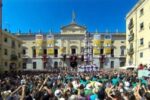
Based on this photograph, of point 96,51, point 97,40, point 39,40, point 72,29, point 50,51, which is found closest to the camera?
point 97,40

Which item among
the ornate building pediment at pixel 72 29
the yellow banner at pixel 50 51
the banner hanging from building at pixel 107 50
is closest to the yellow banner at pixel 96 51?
the banner hanging from building at pixel 107 50

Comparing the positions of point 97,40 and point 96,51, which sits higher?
point 97,40

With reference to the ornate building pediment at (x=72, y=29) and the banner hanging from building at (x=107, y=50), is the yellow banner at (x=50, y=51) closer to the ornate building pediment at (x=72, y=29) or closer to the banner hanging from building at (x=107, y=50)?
the ornate building pediment at (x=72, y=29)

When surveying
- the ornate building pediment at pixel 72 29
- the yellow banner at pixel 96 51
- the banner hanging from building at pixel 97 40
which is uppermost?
the ornate building pediment at pixel 72 29

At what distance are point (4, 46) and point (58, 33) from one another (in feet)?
100

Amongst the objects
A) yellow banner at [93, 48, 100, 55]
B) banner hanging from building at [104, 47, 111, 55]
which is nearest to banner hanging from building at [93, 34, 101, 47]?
yellow banner at [93, 48, 100, 55]

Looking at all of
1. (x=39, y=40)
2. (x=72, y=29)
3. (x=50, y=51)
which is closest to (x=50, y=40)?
(x=39, y=40)

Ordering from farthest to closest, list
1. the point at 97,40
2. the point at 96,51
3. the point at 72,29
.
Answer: the point at 72,29
the point at 96,51
the point at 97,40

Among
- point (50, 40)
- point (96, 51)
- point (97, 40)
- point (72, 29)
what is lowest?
point (96, 51)

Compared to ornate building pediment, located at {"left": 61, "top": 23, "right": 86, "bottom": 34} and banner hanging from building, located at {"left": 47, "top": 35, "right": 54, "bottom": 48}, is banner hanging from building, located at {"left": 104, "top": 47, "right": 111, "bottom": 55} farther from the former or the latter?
banner hanging from building, located at {"left": 47, "top": 35, "right": 54, "bottom": 48}

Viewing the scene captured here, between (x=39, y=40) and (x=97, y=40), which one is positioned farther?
(x=39, y=40)

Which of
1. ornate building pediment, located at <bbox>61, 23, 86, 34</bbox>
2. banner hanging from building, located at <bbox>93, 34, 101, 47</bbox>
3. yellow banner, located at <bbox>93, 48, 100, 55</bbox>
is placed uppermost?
ornate building pediment, located at <bbox>61, 23, 86, 34</bbox>

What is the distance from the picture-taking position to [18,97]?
10867 mm

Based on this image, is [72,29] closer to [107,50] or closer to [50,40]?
[50,40]
